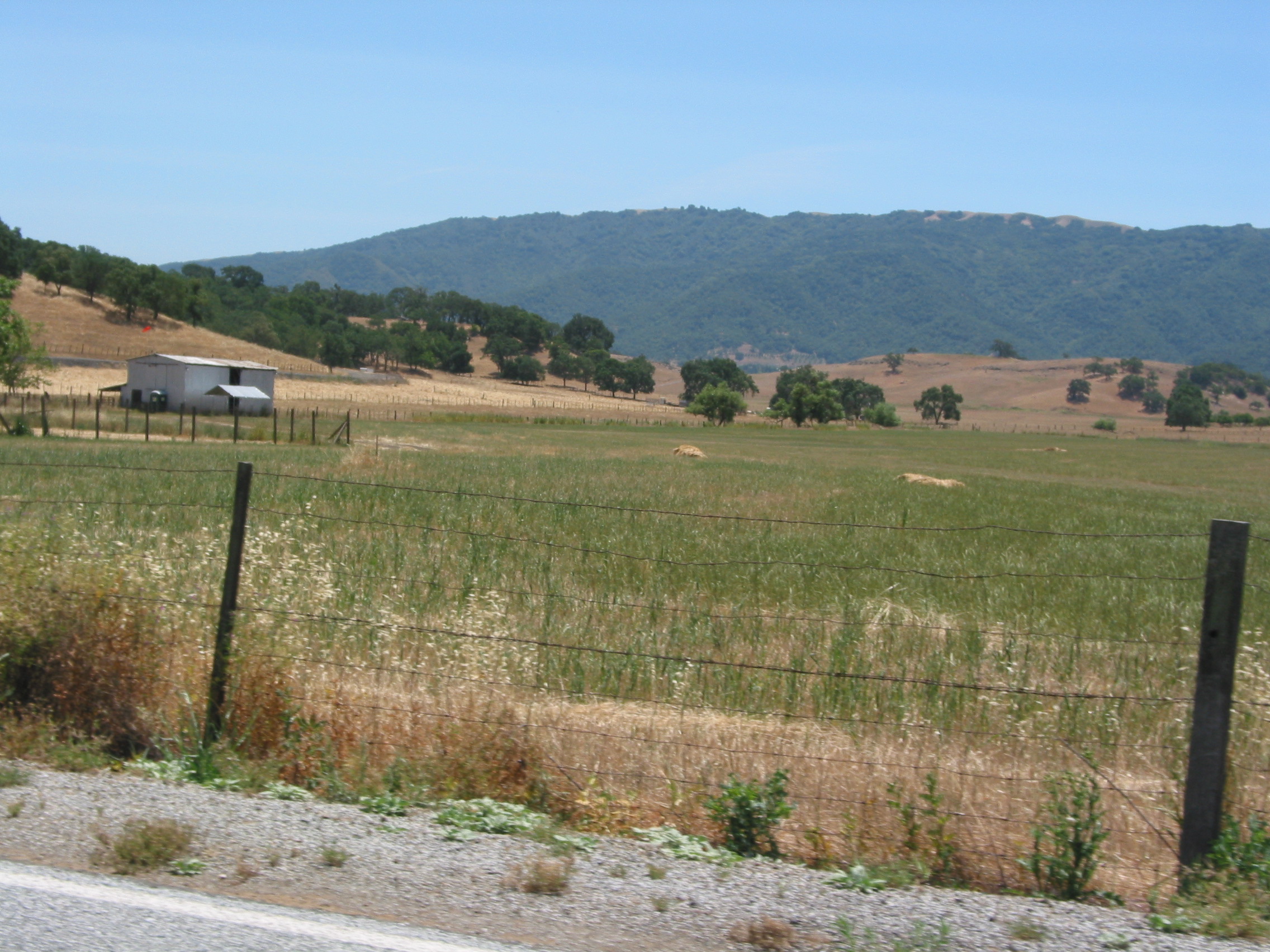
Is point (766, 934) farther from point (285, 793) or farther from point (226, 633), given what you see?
point (226, 633)

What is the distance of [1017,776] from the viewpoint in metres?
6.33

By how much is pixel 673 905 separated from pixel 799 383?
403 feet

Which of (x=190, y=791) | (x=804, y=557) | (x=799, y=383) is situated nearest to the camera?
(x=190, y=791)

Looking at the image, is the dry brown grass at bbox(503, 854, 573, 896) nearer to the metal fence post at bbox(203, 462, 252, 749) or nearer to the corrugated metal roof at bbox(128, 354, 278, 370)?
the metal fence post at bbox(203, 462, 252, 749)

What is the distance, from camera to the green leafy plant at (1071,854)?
477 centimetres

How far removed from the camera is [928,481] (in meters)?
36.2

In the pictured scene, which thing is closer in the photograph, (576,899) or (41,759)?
(576,899)

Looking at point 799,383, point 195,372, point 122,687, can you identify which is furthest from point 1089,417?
point 122,687

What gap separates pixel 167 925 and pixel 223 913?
0.21m

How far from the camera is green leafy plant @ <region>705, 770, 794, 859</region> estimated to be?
16.6 ft

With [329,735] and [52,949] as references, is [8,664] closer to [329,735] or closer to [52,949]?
[329,735]

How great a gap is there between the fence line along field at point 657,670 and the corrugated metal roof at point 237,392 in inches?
2397

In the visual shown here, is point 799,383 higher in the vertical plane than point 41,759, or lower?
higher

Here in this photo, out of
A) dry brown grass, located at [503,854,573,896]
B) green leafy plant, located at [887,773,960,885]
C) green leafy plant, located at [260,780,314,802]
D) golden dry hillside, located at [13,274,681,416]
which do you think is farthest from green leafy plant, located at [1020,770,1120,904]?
golden dry hillside, located at [13,274,681,416]
